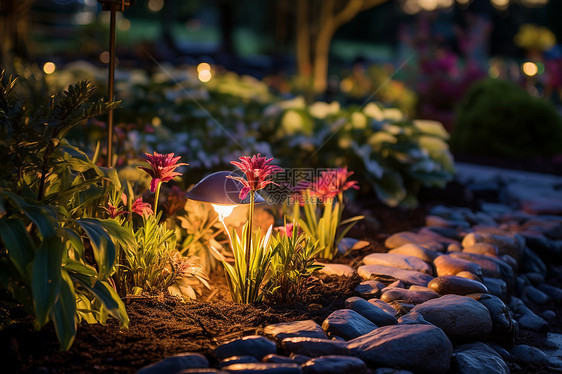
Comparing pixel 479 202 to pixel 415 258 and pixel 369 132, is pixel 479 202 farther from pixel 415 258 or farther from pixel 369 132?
pixel 415 258

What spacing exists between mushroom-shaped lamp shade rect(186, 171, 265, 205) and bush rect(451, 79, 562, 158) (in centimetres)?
721

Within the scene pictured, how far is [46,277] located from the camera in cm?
204

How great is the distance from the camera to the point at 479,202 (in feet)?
19.7

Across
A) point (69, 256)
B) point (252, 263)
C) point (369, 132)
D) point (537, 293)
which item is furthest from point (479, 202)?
point (69, 256)

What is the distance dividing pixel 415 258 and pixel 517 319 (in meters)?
0.71

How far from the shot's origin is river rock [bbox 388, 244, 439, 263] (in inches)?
149

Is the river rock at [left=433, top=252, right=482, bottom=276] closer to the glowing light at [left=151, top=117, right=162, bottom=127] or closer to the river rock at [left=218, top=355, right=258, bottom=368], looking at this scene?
the river rock at [left=218, top=355, right=258, bottom=368]

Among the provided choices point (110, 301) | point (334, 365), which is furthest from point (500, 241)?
point (110, 301)

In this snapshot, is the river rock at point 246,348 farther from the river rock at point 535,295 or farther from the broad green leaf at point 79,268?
the river rock at point 535,295

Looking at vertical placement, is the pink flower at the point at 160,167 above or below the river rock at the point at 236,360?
above

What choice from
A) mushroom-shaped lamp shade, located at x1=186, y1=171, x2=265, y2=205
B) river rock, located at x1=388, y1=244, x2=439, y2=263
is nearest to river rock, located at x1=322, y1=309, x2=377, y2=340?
mushroom-shaped lamp shade, located at x1=186, y1=171, x2=265, y2=205

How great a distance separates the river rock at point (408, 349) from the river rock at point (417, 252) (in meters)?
1.32

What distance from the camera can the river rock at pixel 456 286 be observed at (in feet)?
10.5

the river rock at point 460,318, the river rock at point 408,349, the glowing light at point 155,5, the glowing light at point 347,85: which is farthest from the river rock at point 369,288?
the glowing light at point 155,5
